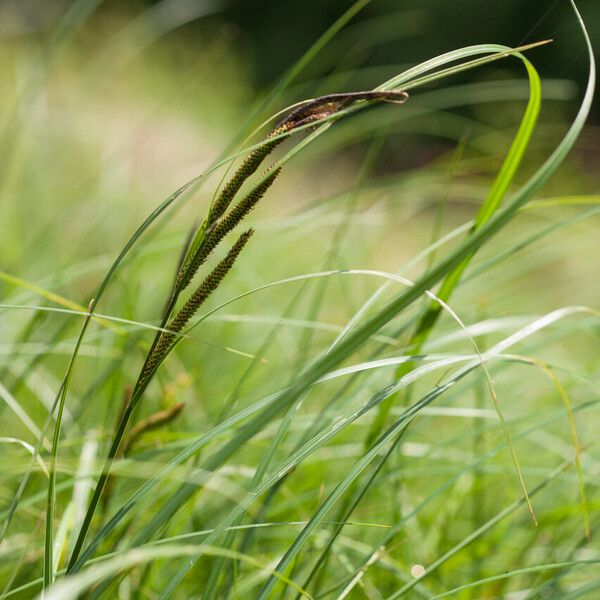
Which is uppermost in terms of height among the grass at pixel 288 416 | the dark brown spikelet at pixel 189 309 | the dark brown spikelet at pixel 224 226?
the dark brown spikelet at pixel 224 226

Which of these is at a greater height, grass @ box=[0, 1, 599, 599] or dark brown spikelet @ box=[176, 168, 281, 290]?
dark brown spikelet @ box=[176, 168, 281, 290]

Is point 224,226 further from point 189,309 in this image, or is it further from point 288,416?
point 288,416

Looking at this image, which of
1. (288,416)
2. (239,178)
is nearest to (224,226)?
(239,178)

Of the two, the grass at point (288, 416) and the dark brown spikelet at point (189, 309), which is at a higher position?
the dark brown spikelet at point (189, 309)

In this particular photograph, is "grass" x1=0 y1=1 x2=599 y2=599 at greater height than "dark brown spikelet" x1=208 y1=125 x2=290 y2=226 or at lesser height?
lesser

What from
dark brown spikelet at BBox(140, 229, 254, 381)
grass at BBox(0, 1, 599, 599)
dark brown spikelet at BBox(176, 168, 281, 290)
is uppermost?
dark brown spikelet at BBox(176, 168, 281, 290)

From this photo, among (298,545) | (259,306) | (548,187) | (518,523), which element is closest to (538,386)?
(259,306)
